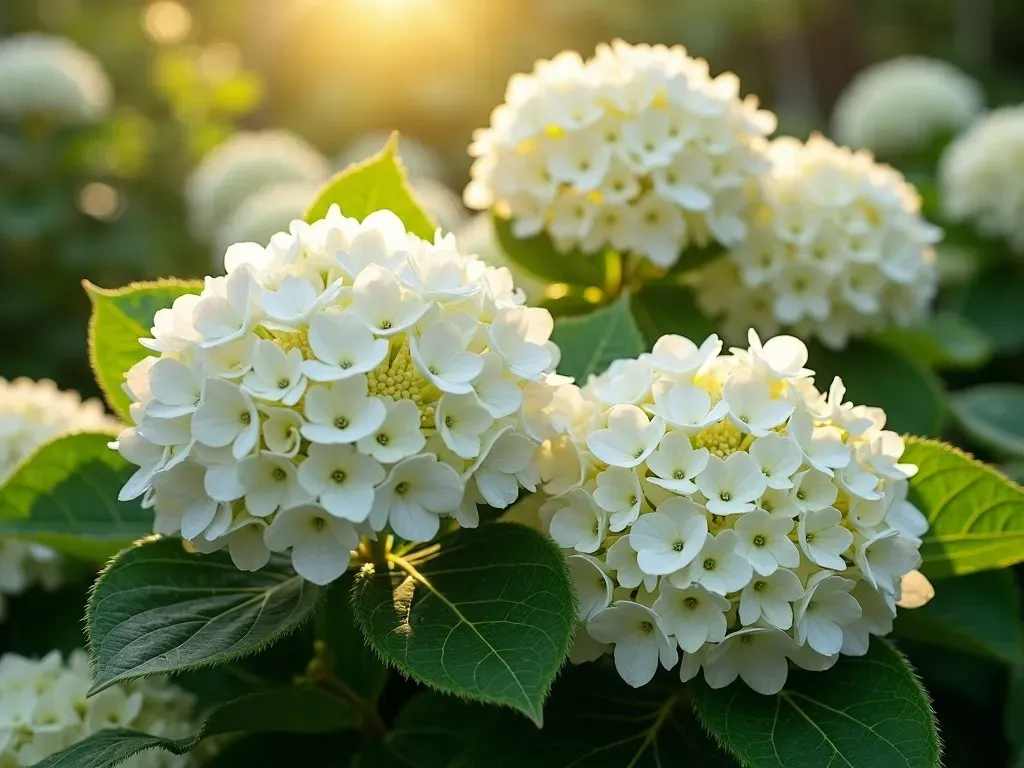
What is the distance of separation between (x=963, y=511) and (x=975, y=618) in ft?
0.84

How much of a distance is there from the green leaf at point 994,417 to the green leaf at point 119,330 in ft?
2.99

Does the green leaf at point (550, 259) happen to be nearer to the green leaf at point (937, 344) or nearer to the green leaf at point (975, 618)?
the green leaf at point (937, 344)

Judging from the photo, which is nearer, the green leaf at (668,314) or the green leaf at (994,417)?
the green leaf at (668,314)

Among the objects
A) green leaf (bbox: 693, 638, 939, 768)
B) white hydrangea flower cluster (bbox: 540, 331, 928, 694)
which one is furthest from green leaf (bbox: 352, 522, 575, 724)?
green leaf (bbox: 693, 638, 939, 768)

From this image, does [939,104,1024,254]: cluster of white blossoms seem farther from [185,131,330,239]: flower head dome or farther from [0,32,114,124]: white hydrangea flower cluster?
[0,32,114,124]: white hydrangea flower cluster

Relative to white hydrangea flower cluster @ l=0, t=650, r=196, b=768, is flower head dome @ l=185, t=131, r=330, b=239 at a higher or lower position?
lower

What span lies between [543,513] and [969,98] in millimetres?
2100

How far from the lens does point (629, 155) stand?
3.39ft

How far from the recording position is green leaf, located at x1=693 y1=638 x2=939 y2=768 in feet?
2.16

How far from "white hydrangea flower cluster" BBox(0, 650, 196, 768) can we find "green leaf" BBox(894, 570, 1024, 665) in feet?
2.05

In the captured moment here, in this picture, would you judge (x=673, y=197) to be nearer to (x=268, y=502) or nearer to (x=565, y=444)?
(x=565, y=444)

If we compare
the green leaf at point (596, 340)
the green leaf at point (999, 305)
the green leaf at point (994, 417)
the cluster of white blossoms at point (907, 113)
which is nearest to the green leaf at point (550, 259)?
the green leaf at point (596, 340)

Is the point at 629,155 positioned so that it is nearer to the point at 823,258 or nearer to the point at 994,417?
the point at 823,258

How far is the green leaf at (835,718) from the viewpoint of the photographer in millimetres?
660
